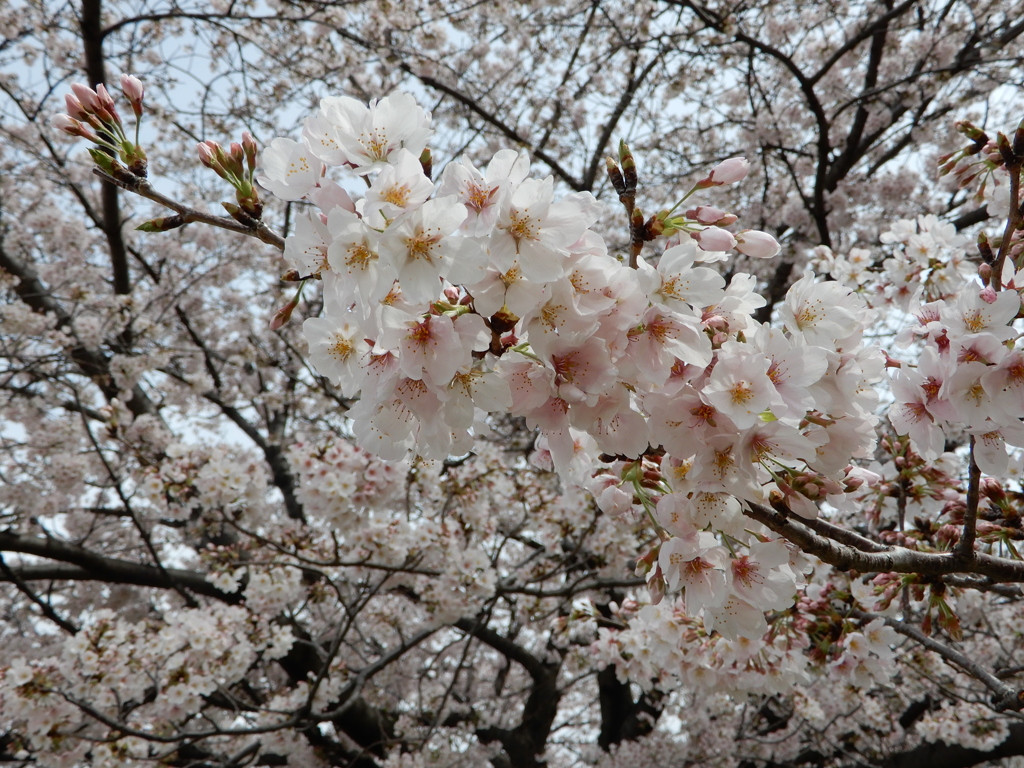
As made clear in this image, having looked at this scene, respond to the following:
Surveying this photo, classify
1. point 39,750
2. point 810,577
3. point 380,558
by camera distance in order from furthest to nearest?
point 380,558 < point 39,750 < point 810,577

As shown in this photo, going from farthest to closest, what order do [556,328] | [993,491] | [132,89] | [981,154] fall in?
1. [981,154]
2. [993,491]
3. [132,89]
4. [556,328]

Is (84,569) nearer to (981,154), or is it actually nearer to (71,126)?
(71,126)

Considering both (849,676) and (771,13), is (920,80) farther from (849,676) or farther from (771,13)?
(849,676)

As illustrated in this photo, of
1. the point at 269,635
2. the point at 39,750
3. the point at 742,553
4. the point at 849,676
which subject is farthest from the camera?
the point at 269,635

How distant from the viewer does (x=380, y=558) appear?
14.1 feet

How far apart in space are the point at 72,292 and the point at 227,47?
3045 millimetres

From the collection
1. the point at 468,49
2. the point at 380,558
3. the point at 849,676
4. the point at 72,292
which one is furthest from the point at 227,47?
the point at 849,676

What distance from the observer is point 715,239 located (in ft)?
3.66

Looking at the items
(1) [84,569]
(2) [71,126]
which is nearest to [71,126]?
(2) [71,126]

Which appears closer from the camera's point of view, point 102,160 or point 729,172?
point 102,160

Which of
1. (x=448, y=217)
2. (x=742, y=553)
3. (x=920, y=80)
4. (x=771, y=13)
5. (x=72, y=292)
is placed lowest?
(x=742, y=553)

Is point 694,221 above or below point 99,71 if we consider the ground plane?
below

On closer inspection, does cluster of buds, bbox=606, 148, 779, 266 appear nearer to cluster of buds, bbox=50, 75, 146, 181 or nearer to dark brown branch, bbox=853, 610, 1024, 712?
cluster of buds, bbox=50, 75, 146, 181

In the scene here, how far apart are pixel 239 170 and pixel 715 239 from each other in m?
0.88
